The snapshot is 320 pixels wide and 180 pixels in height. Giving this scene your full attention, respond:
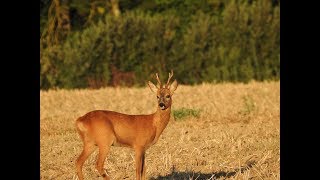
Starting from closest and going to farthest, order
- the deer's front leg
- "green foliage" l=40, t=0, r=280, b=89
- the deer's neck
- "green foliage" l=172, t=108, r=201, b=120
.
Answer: the deer's front leg, the deer's neck, "green foliage" l=172, t=108, r=201, b=120, "green foliage" l=40, t=0, r=280, b=89

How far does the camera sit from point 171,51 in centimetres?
3475

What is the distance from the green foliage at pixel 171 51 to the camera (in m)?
34.2

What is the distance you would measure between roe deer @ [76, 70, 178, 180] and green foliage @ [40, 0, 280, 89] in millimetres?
23647

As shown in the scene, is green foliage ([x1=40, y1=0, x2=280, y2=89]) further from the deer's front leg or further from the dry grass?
the deer's front leg

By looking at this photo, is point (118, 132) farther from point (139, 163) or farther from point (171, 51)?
point (171, 51)

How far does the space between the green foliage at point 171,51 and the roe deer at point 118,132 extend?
2365 cm

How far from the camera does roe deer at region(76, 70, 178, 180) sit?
1018 centimetres

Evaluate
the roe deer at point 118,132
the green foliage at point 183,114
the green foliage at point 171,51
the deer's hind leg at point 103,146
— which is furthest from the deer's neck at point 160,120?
the green foliage at point 171,51

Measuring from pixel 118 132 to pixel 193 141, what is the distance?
476 cm

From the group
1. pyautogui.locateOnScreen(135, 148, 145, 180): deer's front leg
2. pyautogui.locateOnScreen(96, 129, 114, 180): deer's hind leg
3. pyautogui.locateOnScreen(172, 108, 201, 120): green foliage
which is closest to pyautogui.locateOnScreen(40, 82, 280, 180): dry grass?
pyautogui.locateOnScreen(172, 108, 201, 120): green foliage
